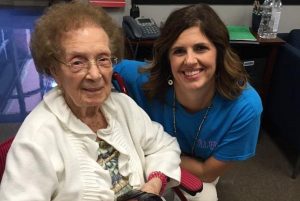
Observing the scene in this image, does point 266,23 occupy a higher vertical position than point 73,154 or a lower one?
higher

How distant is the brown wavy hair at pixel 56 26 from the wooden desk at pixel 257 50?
1109 mm

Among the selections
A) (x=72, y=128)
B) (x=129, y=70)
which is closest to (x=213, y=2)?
(x=129, y=70)

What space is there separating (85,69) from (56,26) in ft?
0.54

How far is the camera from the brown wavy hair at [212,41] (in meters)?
1.41

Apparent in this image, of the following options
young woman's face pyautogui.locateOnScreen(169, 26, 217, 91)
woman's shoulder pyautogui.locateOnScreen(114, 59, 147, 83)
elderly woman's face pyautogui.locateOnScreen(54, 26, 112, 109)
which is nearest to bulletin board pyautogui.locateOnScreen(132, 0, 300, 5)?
woman's shoulder pyautogui.locateOnScreen(114, 59, 147, 83)

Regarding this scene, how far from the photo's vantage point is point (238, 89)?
1.51 meters

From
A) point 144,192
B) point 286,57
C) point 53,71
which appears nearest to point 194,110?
point 144,192

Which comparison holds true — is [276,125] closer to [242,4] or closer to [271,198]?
[271,198]

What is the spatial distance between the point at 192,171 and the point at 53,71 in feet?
2.70

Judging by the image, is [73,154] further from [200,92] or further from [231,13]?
[231,13]

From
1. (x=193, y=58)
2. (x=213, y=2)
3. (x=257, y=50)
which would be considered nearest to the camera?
→ (x=193, y=58)

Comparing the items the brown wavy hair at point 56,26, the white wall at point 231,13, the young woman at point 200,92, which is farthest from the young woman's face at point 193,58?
the white wall at point 231,13

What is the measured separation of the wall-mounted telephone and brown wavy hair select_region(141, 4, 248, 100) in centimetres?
69

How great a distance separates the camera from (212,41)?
4.67 ft
